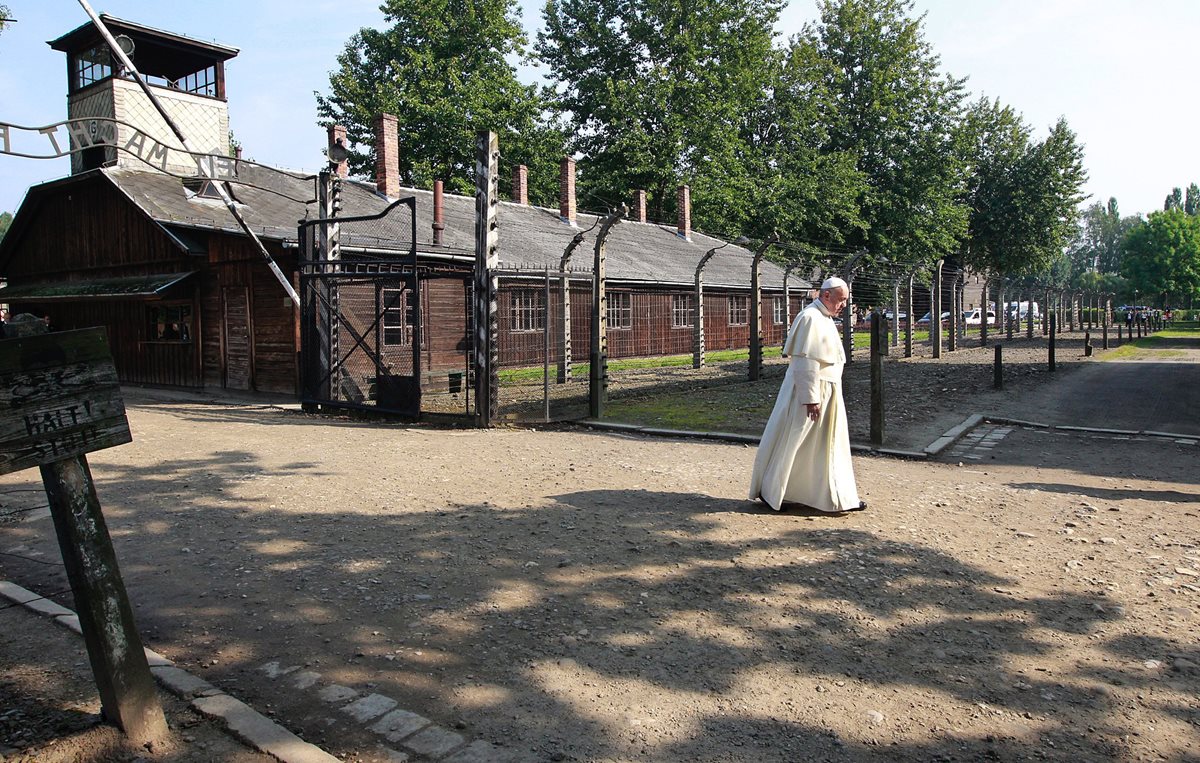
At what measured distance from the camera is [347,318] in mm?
14594

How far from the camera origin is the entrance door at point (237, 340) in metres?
17.7

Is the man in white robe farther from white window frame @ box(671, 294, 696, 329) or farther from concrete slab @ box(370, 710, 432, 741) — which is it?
white window frame @ box(671, 294, 696, 329)

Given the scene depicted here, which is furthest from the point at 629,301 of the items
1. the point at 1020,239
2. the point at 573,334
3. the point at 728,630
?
the point at 1020,239

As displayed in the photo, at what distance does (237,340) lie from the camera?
59.3 ft

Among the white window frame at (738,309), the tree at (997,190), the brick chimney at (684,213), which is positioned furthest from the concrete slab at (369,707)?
the tree at (997,190)

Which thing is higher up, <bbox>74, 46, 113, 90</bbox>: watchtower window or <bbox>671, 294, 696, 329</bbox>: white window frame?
<bbox>74, 46, 113, 90</bbox>: watchtower window

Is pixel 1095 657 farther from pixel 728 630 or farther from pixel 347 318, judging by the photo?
pixel 347 318

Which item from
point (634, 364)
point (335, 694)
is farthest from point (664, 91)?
point (335, 694)

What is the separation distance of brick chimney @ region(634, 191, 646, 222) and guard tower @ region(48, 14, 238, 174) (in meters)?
17.3

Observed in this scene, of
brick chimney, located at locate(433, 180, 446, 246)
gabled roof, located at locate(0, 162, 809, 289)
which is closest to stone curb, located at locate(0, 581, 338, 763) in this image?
gabled roof, located at locate(0, 162, 809, 289)

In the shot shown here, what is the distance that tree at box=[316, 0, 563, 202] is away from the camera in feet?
122

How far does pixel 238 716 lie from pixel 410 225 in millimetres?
18512

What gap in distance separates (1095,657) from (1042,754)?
44.3 inches

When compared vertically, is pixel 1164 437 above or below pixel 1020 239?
below
